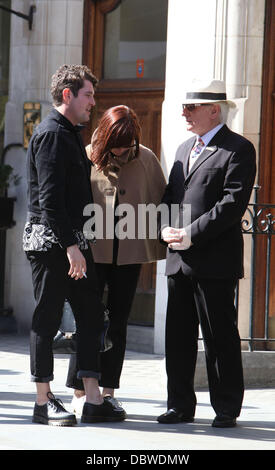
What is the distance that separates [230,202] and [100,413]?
4.53 feet

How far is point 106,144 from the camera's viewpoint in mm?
5883

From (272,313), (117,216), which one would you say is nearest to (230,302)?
(117,216)

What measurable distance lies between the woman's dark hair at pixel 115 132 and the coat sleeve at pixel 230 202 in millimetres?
638

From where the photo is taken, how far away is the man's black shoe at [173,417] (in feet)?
19.1

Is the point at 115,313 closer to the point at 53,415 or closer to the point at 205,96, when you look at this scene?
the point at 53,415

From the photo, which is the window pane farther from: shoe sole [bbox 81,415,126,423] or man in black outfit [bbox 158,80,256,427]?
shoe sole [bbox 81,415,126,423]

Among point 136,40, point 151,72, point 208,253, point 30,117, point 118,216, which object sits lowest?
point 208,253

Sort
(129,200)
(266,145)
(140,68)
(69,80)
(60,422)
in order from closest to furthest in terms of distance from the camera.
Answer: (60,422), (69,80), (129,200), (266,145), (140,68)

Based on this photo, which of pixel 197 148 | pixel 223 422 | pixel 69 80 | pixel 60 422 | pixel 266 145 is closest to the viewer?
pixel 60 422

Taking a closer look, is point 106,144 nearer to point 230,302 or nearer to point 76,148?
point 76,148

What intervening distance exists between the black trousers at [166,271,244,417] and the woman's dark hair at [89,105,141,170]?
82 cm

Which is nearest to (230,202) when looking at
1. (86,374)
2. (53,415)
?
(86,374)

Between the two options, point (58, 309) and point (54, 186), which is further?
point (58, 309)

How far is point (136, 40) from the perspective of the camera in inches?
396
